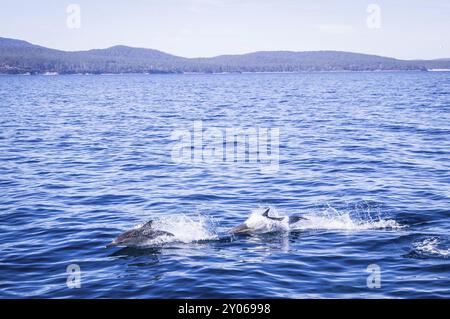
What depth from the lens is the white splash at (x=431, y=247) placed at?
15.0m

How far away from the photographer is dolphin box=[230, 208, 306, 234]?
1762 centimetres

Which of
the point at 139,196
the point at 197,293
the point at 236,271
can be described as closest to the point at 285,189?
the point at 139,196

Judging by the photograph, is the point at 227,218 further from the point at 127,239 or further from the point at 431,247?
the point at 431,247

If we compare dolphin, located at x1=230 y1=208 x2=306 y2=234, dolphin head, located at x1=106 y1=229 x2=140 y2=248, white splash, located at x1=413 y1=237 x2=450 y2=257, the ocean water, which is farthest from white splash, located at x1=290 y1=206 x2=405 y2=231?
dolphin head, located at x1=106 y1=229 x2=140 y2=248

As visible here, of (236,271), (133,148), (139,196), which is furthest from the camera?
(133,148)

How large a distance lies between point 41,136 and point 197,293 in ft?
110

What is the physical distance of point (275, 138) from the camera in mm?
41188

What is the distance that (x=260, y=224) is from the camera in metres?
17.9

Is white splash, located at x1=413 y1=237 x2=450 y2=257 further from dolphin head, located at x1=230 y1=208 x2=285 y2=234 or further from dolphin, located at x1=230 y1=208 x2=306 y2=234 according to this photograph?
dolphin head, located at x1=230 y1=208 x2=285 y2=234

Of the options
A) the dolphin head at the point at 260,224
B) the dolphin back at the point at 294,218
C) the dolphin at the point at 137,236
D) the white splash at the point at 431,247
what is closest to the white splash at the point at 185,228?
the dolphin at the point at 137,236

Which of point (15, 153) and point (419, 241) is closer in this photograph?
point (419, 241)

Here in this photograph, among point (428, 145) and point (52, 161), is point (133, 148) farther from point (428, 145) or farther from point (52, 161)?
point (428, 145)

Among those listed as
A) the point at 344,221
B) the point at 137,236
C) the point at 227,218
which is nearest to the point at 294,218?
the point at 344,221

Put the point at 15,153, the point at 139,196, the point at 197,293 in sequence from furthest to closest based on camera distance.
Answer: the point at 15,153 < the point at 139,196 < the point at 197,293
